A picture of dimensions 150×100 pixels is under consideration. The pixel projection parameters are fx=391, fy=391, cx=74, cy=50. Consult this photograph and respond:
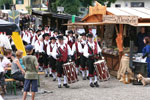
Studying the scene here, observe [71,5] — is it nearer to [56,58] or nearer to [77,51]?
[77,51]

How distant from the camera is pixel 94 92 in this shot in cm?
1238

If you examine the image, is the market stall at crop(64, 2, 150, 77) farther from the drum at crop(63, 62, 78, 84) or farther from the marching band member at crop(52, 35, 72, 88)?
the drum at crop(63, 62, 78, 84)

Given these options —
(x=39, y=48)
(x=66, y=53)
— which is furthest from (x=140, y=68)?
(x=39, y=48)

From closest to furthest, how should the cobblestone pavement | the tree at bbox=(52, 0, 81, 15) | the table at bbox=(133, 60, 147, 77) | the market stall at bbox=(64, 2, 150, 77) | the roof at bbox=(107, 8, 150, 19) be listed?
the cobblestone pavement
the table at bbox=(133, 60, 147, 77)
the market stall at bbox=(64, 2, 150, 77)
the roof at bbox=(107, 8, 150, 19)
the tree at bbox=(52, 0, 81, 15)

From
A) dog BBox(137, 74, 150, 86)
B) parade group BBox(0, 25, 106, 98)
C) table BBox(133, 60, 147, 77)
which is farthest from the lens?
table BBox(133, 60, 147, 77)

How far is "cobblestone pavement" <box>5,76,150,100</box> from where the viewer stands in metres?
11.5

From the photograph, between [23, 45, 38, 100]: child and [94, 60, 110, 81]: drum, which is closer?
[23, 45, 38, 100]: child

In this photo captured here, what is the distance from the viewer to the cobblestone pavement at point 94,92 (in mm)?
11484

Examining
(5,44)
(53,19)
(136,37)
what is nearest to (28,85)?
(5,44)

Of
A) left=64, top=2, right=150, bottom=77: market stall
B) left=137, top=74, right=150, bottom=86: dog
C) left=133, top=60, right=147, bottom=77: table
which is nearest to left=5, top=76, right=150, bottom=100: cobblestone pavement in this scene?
left=137, top=74, right=150, bottom=86: dog

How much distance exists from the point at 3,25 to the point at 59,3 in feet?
76.4

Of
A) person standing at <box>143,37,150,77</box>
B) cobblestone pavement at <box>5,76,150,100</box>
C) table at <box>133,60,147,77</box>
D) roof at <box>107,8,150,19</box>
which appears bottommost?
cobblestone pavement at <box>5,76,150,100</box>

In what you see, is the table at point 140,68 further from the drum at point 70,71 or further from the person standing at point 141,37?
the drum at point 70,71

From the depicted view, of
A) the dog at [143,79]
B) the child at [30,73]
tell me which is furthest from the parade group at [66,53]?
the child at [30,73]
